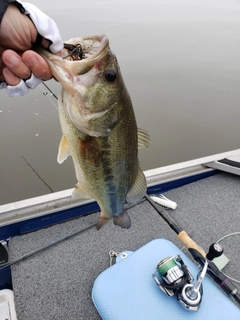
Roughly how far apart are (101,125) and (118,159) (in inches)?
6.9

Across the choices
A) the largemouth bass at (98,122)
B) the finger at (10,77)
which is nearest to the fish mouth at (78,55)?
the largemouth bass at (98,122)

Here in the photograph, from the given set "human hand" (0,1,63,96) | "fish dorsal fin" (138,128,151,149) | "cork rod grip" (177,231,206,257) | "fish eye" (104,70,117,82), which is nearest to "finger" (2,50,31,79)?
"human hand" (0,1,63,96)

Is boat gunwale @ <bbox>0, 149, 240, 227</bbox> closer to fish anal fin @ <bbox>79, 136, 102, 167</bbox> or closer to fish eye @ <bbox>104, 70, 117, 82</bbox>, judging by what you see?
fish anal fin @ <bbox>79, 136, 102, 167</bbox>

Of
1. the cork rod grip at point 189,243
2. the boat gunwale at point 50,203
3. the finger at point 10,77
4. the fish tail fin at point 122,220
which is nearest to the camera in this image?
the finger at point 10,77

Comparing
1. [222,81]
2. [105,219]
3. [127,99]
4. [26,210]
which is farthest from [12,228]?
[222,81]

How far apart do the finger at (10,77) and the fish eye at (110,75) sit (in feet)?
1.17

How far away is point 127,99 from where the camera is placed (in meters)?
1.19

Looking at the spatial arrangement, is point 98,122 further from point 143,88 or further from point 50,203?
point 143,88

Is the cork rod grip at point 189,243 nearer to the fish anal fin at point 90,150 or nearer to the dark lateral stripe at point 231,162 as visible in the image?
the fish anal fin at point 90,150

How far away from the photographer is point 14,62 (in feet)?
3.42

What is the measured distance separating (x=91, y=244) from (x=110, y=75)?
167 cm

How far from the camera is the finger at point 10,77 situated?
1121 millimetres

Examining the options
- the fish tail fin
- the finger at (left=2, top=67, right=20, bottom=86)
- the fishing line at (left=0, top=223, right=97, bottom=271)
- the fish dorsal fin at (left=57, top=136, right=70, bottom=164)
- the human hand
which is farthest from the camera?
the fishing line at (left=0, top=223, right=97, bottom=271)

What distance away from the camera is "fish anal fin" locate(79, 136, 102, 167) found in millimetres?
1193
